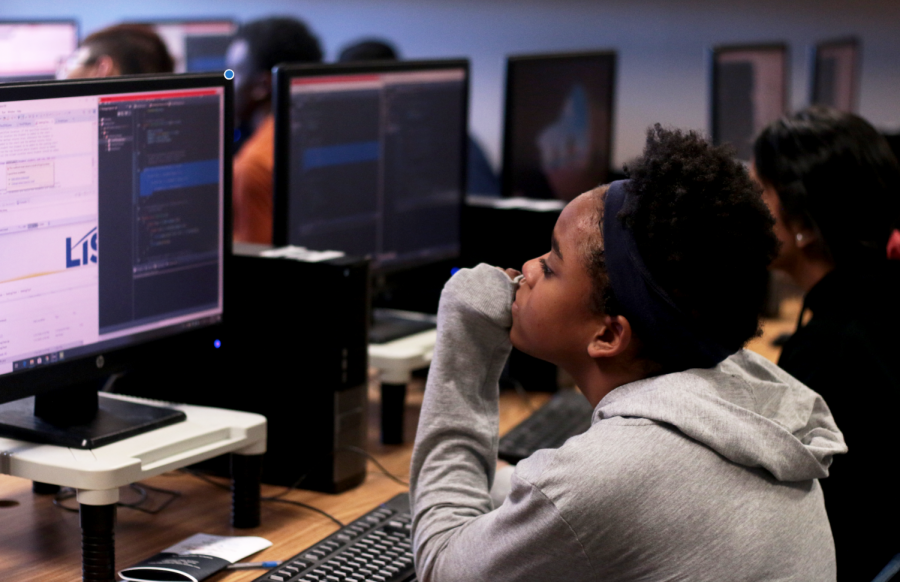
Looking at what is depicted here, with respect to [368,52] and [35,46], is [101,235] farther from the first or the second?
[35,46]

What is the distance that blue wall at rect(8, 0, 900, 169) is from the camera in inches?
153

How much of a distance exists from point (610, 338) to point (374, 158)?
37.4 inches

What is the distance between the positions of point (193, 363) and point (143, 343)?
176 mm

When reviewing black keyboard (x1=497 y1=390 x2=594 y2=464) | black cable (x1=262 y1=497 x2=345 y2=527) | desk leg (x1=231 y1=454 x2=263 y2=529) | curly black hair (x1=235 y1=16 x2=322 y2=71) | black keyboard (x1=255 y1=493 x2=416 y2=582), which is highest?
curly black hair (x1=235 y1=16 x2=322 y2=71)

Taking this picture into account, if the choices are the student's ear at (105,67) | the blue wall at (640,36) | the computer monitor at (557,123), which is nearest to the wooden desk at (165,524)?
the computer monitor at (557,123)

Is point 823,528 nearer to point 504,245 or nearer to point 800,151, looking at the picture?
point 800,151

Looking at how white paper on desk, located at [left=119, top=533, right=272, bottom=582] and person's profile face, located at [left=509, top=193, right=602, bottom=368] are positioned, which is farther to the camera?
white paper on desk, located at [left=119, top=533, right=272, bottom=582]

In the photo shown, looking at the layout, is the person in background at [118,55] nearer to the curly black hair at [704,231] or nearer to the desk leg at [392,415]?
the desk leg at [392,415]

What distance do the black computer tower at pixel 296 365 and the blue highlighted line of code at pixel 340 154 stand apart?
0.26 m

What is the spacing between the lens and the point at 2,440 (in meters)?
1.23

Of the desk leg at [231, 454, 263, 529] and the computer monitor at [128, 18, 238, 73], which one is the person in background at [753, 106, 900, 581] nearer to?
the desk leg at [231, 454, 263, 529]

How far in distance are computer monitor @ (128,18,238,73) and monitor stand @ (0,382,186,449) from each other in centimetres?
302

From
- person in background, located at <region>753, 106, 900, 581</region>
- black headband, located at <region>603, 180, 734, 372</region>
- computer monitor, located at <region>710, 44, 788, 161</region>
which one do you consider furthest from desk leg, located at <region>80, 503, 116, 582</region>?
computer monitor, located at <region>710, 44, 788, 161</region>

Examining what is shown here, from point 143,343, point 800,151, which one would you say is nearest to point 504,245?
point 800,151
